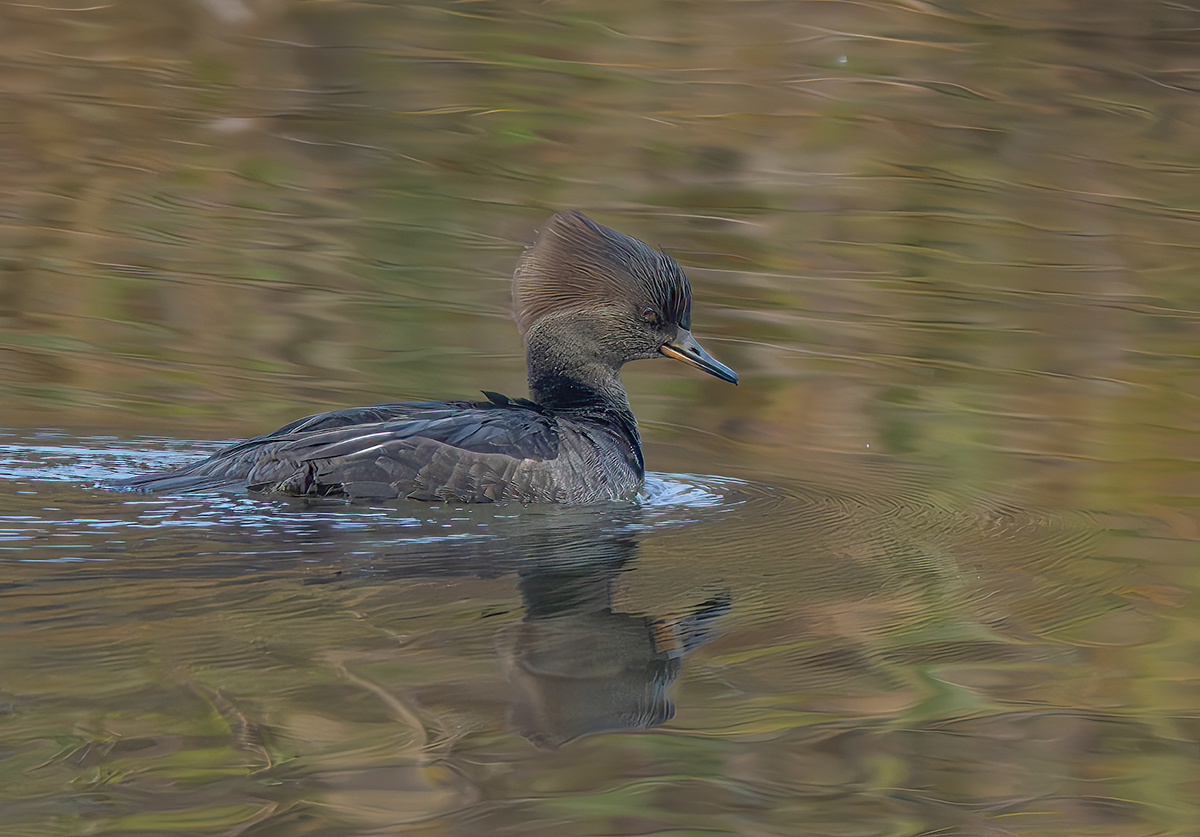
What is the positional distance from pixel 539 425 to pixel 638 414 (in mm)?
1585

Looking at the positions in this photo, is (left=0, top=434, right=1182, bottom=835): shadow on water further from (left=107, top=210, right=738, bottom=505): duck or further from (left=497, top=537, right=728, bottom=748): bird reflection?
(left=107, top=210, right=738, bottom=505): duck

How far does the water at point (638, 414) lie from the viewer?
11.9 ft

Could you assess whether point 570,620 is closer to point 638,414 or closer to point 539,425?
point 539,425

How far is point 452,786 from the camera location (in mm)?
3436

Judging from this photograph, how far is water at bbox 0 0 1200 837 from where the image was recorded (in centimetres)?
Answer: 362

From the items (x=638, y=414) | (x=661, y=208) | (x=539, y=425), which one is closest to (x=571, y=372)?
(x=539, y=425)

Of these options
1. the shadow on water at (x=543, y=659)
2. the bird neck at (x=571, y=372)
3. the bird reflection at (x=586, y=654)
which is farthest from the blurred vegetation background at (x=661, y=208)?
the bird reflection at (x=586, y=654)

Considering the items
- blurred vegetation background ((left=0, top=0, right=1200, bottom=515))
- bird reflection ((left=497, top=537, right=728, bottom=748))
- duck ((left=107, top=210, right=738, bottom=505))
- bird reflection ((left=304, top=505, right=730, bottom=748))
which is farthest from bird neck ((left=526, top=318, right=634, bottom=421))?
bird reflection ((left=497, top=537, right=728, bottom=748))

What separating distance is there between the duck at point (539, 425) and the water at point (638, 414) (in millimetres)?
154

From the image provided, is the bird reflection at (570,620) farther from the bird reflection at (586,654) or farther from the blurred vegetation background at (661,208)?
the blurred vegetation background at (661,208)

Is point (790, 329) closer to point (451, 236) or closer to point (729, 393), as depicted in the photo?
point (729, 393)

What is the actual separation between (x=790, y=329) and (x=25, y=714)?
564cm

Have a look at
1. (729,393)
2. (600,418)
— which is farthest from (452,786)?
(729,393)

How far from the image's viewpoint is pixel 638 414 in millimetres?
7469
